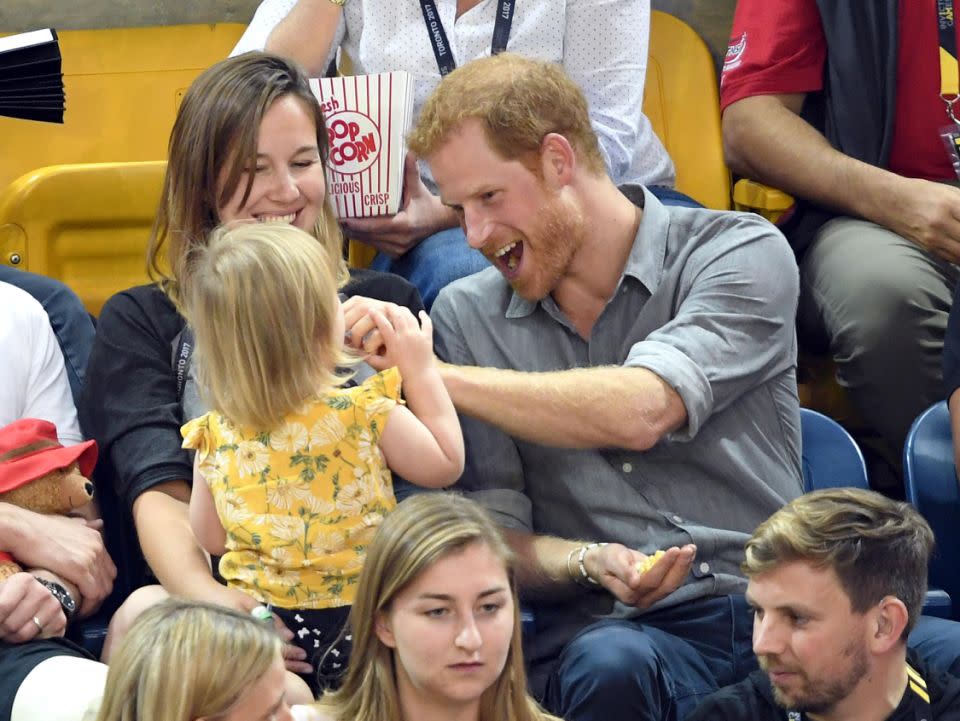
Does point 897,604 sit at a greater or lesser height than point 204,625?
lesser

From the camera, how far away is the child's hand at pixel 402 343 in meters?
2.36

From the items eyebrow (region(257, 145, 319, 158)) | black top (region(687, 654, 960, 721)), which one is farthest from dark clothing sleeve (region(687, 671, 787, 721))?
eyebrow (region(257, 145, 319, 158))

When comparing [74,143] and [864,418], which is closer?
[864,418]

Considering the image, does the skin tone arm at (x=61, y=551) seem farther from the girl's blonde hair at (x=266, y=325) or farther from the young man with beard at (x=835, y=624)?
the young man with beard at (x=835, y=624)

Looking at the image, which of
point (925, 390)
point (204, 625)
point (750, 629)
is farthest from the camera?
point (925, 390)

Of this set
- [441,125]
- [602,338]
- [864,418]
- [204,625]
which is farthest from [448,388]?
[864,418]

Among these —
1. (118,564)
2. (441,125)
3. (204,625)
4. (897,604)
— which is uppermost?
(441,125)

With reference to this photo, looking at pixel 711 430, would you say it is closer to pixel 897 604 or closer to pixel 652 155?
pixel 897 604

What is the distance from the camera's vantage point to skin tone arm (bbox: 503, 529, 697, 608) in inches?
92.2

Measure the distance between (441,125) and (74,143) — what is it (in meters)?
1.45

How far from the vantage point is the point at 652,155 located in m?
3.58

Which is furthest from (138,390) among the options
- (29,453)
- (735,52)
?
(735,52)

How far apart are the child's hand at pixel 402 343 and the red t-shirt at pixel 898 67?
1546mm

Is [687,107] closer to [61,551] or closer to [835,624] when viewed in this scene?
[835,624]
